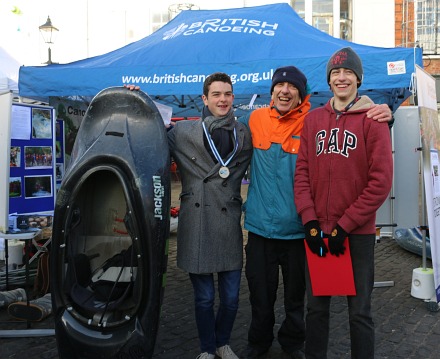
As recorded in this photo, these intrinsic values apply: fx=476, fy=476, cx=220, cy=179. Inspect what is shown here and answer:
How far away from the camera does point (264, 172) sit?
2.86 metres

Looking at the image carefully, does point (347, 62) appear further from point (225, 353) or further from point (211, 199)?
point (225, 353)

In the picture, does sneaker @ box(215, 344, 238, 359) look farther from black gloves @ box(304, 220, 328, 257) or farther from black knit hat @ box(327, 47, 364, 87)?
black knit hat @ box(327, 47, 364, 87)

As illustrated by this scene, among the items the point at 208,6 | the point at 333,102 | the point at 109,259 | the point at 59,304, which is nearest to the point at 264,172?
the point at 333,102

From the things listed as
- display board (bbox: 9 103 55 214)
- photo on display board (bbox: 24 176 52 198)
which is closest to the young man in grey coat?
display board (bbox: 9 103 55 214)

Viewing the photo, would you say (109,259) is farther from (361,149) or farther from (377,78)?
(377,78)

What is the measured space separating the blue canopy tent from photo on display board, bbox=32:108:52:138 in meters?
0.36

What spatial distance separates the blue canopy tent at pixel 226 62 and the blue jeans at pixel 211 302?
2.24 m

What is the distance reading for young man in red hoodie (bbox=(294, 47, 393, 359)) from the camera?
2383mm

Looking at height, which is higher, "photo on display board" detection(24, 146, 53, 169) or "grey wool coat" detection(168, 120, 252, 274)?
"photo on display board" detection(24, 146, 53, 169)

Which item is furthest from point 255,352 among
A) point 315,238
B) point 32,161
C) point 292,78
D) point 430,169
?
point 32,161

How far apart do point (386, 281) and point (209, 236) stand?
2.92 m

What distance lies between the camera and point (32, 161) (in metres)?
4.81

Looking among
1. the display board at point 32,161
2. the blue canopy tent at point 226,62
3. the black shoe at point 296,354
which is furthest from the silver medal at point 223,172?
the display board at point 32,161

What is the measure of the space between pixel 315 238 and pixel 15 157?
131 inches
